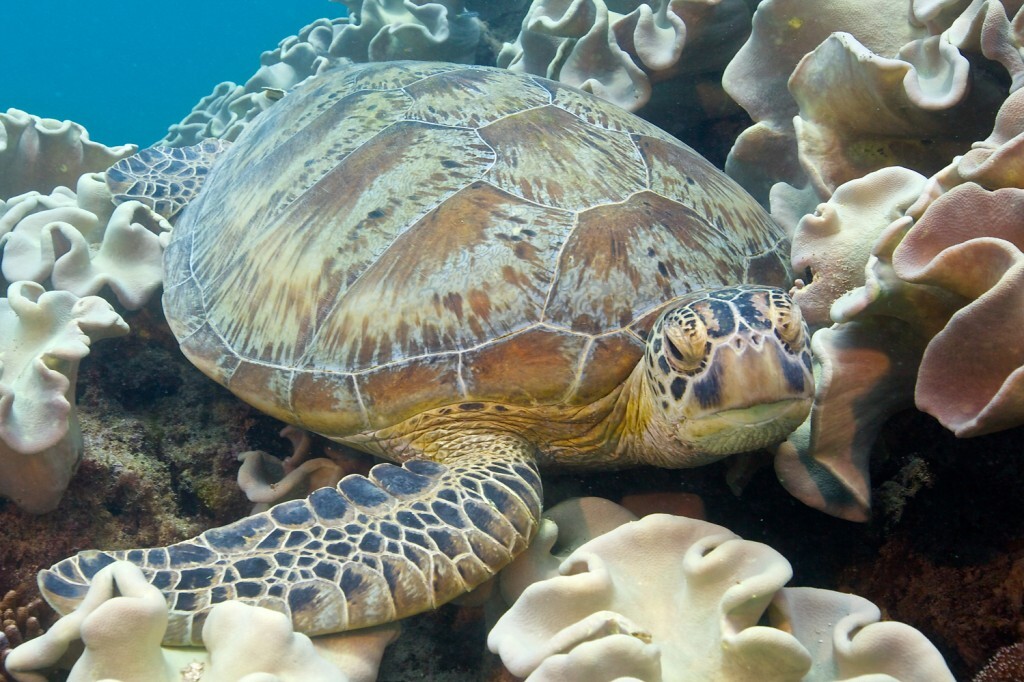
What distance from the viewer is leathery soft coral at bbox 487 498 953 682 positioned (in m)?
1.26

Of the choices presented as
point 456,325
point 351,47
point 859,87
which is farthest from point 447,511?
point 351,47

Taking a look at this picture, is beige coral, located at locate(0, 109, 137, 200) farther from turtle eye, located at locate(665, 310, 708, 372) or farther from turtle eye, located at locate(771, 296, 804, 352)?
turtle eye, located at locate(771, 296, 804, 352)

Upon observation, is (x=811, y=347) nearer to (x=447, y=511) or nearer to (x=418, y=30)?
(x=447, y=511)

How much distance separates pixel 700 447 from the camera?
178 centimetres

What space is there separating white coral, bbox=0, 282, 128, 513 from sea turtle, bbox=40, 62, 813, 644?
41 cm

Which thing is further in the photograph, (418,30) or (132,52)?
(132,52)

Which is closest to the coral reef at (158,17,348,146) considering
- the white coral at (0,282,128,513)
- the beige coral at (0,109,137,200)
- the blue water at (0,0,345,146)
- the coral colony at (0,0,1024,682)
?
the beige coral at (0,109,137,200)

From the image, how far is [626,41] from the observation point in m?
3.40

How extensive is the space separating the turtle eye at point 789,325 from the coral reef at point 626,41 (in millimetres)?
1776

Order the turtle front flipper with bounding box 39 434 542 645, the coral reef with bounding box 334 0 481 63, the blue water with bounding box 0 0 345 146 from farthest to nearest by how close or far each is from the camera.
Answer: the blue water with bounding box 0 0 345 146
the coral reef with bounding box 334 0 481 63
the turtle front flipper with bounding box 39 434 542 645

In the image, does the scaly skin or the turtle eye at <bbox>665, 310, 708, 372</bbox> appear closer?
the scaly skin

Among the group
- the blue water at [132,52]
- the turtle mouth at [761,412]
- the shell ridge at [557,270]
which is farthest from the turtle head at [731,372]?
the blue water at [132,52]

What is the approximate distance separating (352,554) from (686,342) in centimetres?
99

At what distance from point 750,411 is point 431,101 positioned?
176 centimetres
